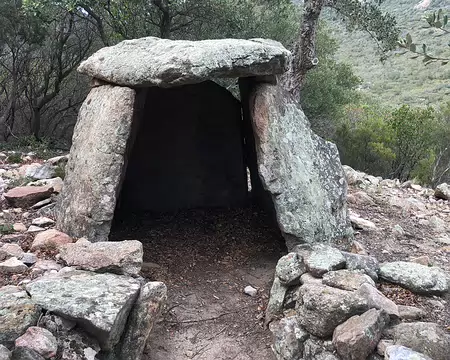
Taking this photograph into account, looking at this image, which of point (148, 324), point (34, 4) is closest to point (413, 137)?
point (34, 4)

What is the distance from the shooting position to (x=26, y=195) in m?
5.48

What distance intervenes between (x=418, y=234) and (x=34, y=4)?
6.80 m

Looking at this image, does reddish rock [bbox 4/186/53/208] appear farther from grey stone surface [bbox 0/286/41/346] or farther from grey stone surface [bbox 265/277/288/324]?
grey stone surface [bbox 265/277/288/324]

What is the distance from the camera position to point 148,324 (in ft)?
11.5

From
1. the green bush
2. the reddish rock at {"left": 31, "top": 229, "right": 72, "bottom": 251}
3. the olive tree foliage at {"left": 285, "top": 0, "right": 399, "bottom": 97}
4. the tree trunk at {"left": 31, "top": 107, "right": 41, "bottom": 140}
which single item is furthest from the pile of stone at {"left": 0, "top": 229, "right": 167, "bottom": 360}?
the tree trunk at {"left": 31, "top": 107, "right": 41, "bottom": 140}

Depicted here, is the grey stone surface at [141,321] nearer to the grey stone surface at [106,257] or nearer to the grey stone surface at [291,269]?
the grey stone surface at [106,257]

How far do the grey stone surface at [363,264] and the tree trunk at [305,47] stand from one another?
4.57 metres

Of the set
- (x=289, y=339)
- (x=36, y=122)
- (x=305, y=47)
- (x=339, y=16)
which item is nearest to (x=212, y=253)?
(x=289, y=339)

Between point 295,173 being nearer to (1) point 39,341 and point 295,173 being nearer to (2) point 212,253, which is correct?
(2) point 212,253

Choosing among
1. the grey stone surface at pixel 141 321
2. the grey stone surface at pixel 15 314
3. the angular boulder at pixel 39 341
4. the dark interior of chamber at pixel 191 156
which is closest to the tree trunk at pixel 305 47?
the dark interior of chamber at pixel 191 156

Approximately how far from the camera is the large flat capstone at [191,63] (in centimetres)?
422

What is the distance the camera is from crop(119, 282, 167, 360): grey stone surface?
3.41 metres

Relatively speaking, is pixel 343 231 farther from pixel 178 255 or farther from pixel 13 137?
pixel 13 137

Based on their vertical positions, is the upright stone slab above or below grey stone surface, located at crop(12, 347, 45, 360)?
above
